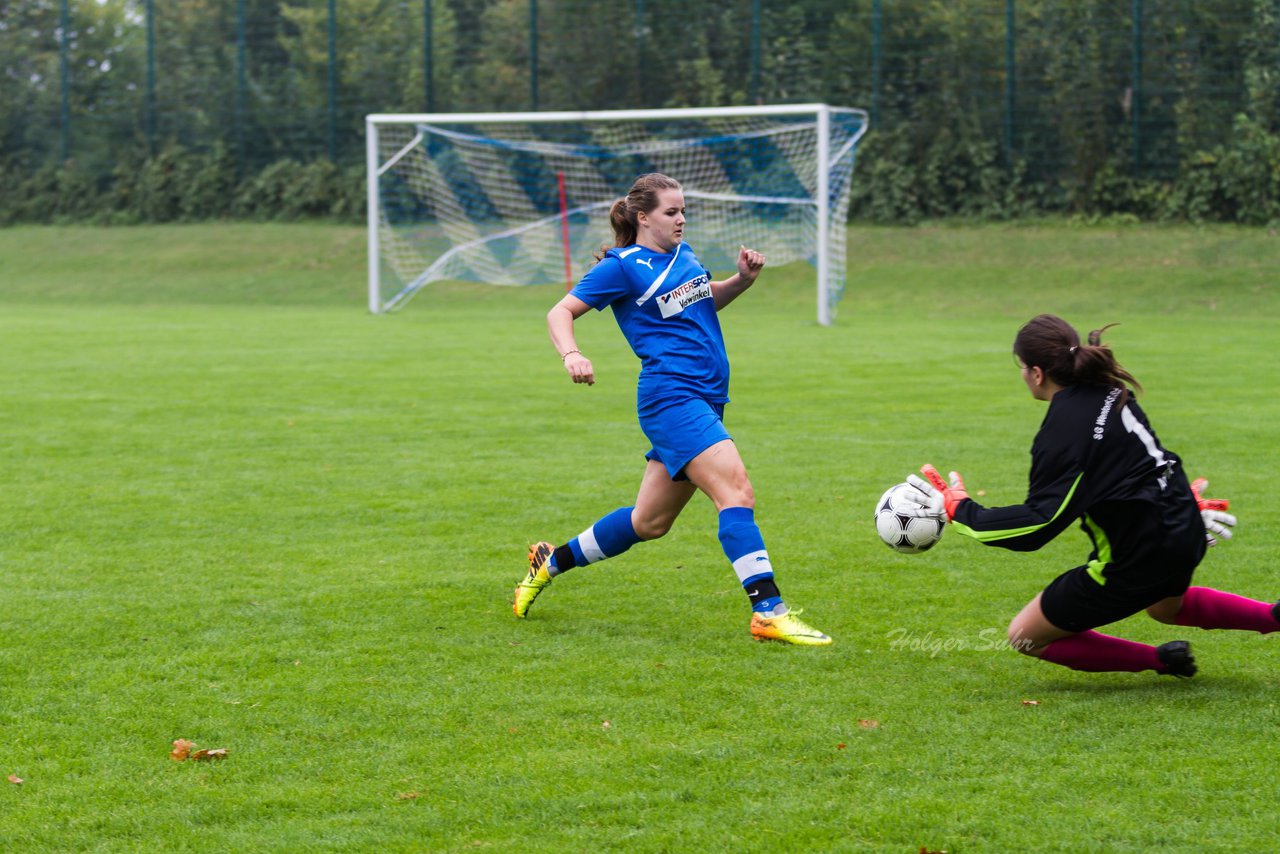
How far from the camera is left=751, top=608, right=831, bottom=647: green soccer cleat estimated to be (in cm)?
537

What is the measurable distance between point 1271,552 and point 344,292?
945 inches

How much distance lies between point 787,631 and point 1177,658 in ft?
4.41

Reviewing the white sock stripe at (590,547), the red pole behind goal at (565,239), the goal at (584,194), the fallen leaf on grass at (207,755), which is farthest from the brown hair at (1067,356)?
the red pole behind goal at (565,239)

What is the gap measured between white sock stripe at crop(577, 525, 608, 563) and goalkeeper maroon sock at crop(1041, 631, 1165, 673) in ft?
6.23

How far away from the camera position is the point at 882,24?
29531 mm

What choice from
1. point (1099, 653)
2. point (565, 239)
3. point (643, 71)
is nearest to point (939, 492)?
point (1099, 653)

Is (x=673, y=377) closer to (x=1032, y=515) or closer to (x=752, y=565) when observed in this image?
(x=752, y=565)

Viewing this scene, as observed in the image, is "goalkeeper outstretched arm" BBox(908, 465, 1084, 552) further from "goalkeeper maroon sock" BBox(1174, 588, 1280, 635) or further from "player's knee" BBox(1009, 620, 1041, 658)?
"goalkeeper maroon sock" BBox(1174, 588, 1280, 635)

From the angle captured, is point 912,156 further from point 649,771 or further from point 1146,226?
point 649,771

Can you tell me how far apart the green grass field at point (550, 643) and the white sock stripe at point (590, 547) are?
0.24 m

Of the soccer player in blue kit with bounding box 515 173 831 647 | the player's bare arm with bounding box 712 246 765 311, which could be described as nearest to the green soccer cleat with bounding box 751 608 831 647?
the soccer player in blue kit with bounding box 515 173 831 647

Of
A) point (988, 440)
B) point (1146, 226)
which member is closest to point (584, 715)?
point (988, 440)

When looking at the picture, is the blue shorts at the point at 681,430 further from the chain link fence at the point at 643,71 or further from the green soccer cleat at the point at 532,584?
the chain link fence at the point at 643,71

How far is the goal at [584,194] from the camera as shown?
923 inches
